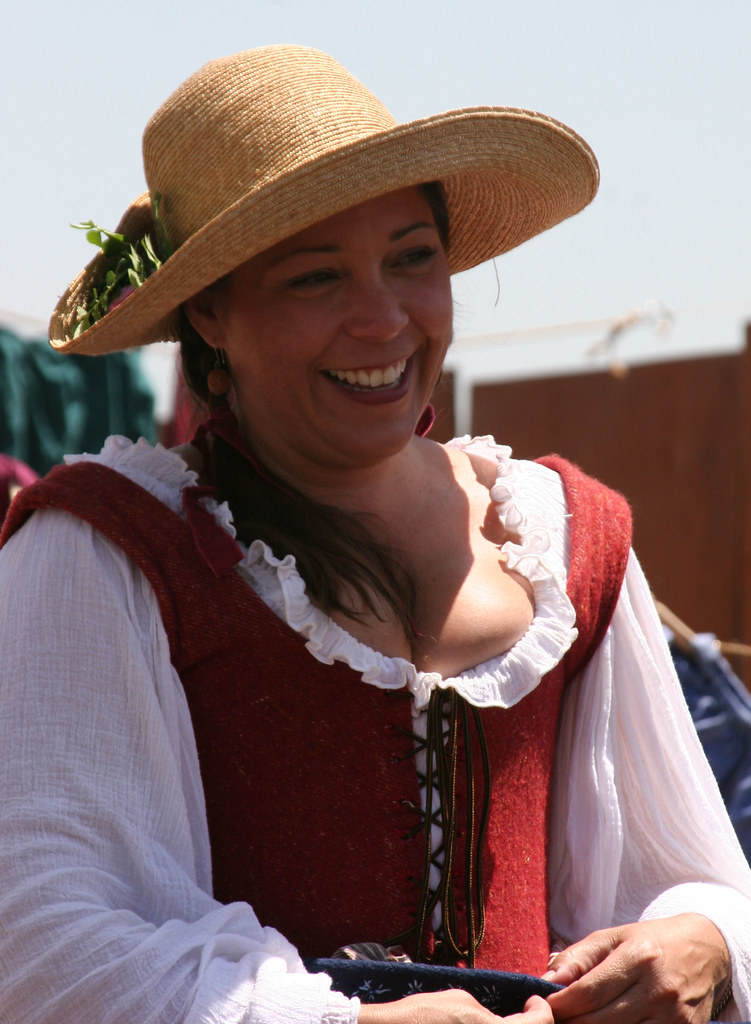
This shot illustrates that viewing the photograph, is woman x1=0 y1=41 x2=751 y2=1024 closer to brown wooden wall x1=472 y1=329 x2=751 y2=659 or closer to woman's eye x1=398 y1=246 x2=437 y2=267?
woman's eye x1=398 y1=246 x2=437 y2=267

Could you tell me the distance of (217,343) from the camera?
1.91m

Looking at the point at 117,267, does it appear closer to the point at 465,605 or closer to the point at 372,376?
the point at 372,376

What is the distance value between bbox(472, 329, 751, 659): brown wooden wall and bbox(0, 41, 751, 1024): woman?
4.09m

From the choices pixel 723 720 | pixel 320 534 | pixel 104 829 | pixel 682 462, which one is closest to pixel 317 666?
pixel 320 534

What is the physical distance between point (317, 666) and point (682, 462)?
15.4 ft

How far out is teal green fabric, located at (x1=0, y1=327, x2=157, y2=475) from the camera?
4.41 metres

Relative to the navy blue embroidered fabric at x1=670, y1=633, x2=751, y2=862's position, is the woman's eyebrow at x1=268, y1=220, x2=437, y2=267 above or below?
above

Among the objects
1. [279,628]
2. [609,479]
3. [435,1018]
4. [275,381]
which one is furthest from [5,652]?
[609,479]

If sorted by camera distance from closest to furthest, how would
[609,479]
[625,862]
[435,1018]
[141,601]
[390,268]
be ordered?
[435,1018]
[141,601]
[390,268]
[625,862]
[609,479]

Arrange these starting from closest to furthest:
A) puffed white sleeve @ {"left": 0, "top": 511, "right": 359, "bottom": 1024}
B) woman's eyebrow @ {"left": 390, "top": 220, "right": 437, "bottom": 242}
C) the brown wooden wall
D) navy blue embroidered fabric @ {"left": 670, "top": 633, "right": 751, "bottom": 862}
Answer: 1. puffed white sleeve @ {"left": 0, "top": 511, "right": 359, "bottom": 1024}
2. woman's eyebrow @ {"left": 390, "top": 220, "right": 437, "bottom": 242}
3. navy blue embroidered fabric @ {"left": 670, "top": 633, "right": 751, "bottom": 862}
4. the brown wooden wall

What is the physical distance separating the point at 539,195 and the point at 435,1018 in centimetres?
128

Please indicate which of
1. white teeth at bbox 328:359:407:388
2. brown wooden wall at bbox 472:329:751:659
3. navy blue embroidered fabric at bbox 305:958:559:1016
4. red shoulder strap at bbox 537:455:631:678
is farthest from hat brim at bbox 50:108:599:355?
brown wooden wall at bbox 472:329:751:659

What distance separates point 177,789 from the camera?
160cm

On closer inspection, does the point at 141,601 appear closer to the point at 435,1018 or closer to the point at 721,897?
the point at 435,1018
